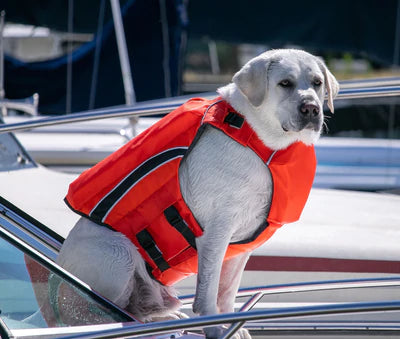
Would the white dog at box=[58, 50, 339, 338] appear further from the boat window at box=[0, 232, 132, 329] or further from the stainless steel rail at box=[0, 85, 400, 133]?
the stainless steel rail at box=[0, 85, 400, 133]

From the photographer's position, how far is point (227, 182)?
99.0 inches

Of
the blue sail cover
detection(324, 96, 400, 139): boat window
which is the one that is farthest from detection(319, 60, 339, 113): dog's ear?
detection(324, 96, 400, 139): boat window

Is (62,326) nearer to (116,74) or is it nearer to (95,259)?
(95,259)

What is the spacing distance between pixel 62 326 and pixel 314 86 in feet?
3.67

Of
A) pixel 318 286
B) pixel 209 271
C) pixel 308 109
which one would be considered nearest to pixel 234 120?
pixel 308 109

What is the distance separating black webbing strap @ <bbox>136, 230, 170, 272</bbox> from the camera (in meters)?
2.62

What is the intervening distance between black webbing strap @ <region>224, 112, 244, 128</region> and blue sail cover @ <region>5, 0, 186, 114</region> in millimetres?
4483

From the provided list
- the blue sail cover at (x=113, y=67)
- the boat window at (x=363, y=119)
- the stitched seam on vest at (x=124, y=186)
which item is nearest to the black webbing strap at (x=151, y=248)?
the stitched seam on vest at (x=124, y=186)

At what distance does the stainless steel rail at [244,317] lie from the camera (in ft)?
6.47

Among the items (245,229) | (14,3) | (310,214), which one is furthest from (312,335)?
(14,3)

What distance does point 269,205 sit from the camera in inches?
101

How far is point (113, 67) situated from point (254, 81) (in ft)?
15.7

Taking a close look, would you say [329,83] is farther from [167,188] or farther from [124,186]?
[124,186]

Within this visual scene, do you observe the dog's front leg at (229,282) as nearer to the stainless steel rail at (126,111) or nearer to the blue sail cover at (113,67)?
the stainless steel rail at (126,111)
